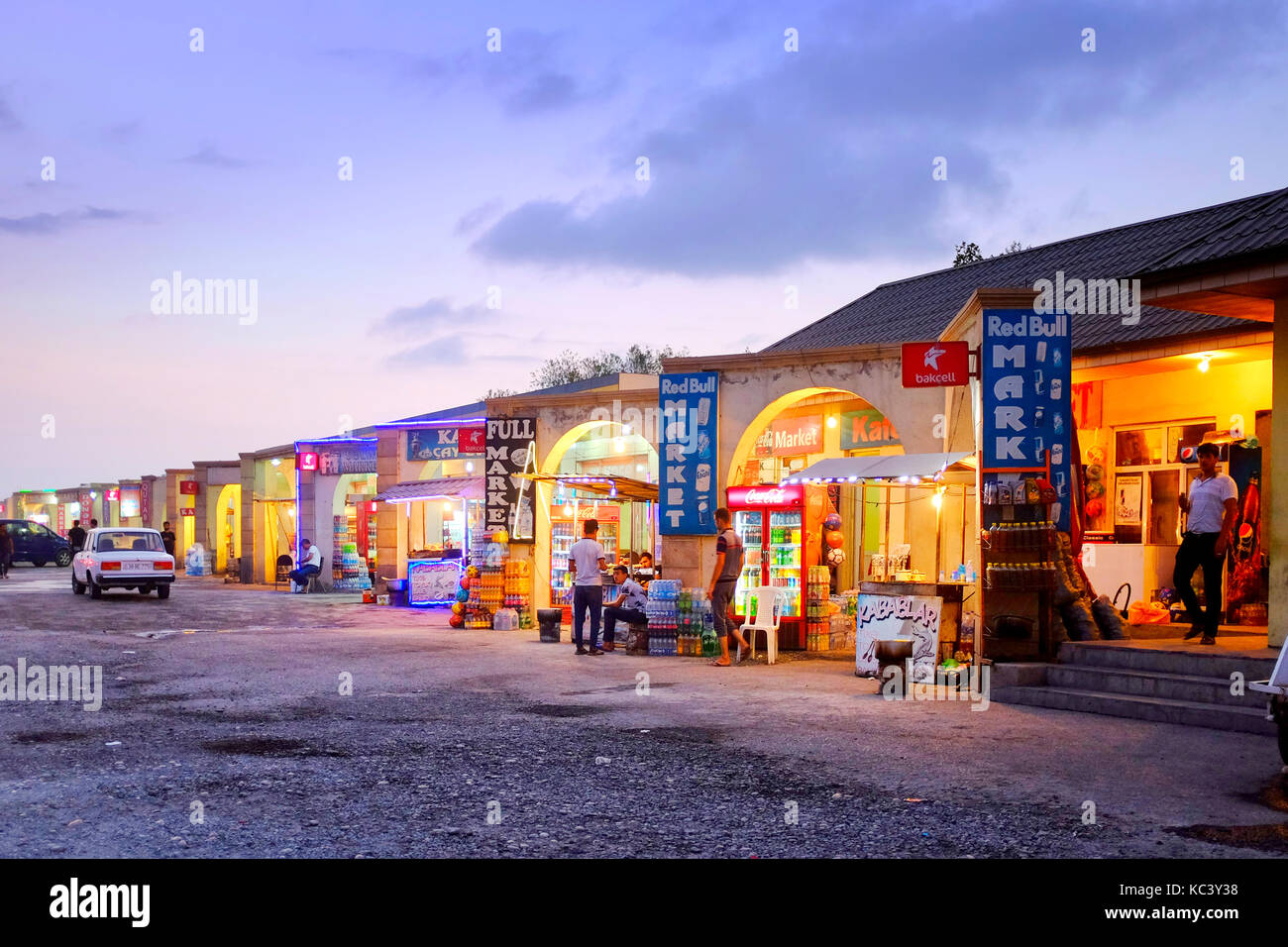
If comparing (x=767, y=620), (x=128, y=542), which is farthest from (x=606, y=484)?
(x=128, y=542)

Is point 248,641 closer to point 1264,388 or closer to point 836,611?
point 836,611

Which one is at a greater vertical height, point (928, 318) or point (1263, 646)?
point (928, 318)

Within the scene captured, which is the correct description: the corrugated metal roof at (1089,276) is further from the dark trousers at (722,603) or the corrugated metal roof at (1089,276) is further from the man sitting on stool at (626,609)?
the man sitting on stool at (626,609)

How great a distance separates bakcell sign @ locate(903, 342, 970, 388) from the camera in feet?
41.7

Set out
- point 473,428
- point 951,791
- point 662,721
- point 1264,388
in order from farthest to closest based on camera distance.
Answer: point 473,428 → point 1264,388 → point 662,721 → point 951,791

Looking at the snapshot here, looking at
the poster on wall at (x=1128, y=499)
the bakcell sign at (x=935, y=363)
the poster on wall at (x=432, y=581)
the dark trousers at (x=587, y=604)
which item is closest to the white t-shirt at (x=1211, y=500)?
the bakcell sign at (x=935, y=363)

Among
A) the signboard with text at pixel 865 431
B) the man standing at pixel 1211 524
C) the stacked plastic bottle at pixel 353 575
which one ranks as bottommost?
the stacked plastic bottle at pixel 353 575

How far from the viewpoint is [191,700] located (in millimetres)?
10680

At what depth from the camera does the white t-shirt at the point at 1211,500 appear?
426 inches

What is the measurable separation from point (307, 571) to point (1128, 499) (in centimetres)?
2201

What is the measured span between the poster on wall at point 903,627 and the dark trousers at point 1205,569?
2.47 metres

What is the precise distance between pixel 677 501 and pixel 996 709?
7890 millimetres

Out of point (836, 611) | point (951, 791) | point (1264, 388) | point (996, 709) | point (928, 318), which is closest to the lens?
point (951, 791)

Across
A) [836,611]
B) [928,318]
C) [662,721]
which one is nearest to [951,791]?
[662,721]
